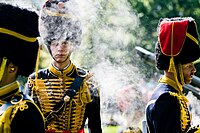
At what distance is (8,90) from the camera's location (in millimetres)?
3854

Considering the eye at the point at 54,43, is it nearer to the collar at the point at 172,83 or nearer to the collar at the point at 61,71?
the collar at the point at 61,71

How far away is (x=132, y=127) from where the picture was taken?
603cm

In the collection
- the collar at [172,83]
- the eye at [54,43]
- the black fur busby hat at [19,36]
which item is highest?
the black fur busby hat at [19,36]

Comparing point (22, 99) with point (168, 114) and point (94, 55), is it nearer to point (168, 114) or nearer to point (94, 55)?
point (168, 114)

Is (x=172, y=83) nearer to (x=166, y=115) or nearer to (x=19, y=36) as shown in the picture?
(x=166, y=115)

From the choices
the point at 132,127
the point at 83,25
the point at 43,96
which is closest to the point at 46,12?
the point at 83,25

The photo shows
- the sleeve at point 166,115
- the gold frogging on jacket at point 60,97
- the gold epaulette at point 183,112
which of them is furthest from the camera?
the gold frogging on jacket at point 60,97

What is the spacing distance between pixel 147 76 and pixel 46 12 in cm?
238

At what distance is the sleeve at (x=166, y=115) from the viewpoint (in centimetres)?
464

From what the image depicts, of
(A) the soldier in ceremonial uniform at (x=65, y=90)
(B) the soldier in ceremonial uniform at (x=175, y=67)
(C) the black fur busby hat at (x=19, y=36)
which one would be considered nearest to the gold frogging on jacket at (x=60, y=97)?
(A) the soldier in ceremonial uniform at (x=65, y=90)

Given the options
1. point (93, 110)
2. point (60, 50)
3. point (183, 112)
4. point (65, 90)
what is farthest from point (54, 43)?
point (183, 112)

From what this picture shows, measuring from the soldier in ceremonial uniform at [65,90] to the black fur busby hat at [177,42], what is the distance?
892mm

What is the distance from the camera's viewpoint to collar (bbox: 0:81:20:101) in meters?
3.84

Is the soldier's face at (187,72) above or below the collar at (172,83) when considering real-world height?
above
